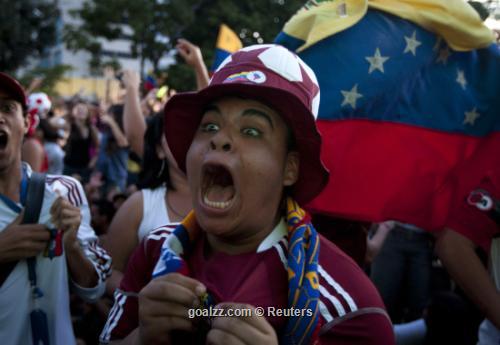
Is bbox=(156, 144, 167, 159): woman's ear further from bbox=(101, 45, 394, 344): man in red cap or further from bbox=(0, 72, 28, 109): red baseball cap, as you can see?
bbox=(101, 45, 394, 344): man in red cap

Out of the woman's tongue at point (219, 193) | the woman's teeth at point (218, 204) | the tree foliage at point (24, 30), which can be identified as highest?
the woman's tongue at point (219, 193)

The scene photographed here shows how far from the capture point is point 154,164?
334cm

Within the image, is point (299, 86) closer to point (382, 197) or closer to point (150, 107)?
point (382, 197)

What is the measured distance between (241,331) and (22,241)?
1432 mm

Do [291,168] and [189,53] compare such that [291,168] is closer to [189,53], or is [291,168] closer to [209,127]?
[209,127]

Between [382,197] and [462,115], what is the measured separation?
723mm

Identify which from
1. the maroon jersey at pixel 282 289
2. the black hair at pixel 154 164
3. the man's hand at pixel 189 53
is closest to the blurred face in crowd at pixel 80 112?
the black hair at pixel 154 164

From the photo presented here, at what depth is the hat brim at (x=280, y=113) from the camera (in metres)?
1.63

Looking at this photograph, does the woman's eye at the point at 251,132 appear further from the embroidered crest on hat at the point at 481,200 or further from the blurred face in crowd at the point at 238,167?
the embroidered crest on hat at the point at 481,200

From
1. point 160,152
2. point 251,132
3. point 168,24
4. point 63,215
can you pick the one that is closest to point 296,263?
point 251,132

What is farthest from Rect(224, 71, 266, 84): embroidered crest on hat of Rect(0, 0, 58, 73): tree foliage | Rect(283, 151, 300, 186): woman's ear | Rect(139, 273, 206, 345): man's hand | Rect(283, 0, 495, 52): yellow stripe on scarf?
Rect(0, 0, 58, 73): tree foliage

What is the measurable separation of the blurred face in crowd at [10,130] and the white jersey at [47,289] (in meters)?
0.13

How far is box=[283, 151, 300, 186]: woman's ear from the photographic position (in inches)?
68.4

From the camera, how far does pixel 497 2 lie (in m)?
3.08
